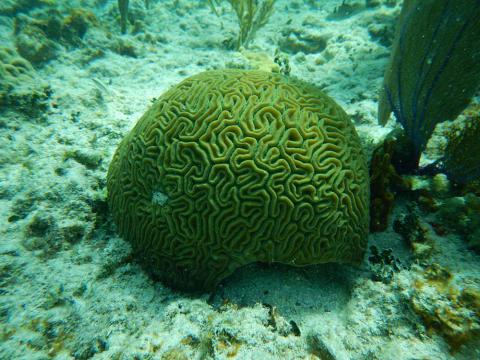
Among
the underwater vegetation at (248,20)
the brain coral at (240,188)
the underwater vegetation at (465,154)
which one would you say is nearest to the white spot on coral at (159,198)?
the brain coral at (240,188)

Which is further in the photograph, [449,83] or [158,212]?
[449,83]

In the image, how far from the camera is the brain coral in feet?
10.3

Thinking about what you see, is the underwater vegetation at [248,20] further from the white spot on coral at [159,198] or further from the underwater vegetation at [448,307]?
the underwater vegetation at [448,307]

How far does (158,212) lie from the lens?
336 cm

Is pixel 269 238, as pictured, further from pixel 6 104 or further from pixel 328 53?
pixel 328 53

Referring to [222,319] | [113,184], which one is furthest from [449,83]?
[113,184]

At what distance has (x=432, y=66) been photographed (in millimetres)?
4004

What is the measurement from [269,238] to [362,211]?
3.83 ft

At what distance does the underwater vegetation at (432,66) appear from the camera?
3734 mm

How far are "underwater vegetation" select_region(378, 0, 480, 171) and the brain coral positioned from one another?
1184 mm

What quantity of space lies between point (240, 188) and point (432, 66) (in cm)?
323

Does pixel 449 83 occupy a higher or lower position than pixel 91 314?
higher

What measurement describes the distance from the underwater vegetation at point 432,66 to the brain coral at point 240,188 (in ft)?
3.88

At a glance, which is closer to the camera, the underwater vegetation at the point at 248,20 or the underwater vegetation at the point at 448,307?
the underwater vegetation at the point at 448,307
